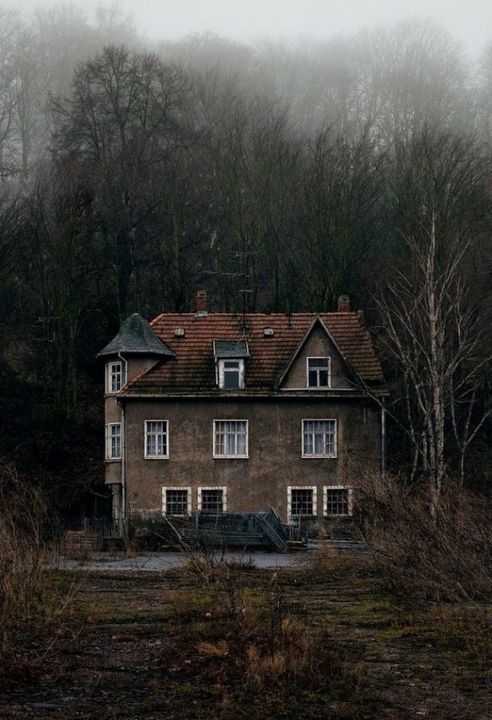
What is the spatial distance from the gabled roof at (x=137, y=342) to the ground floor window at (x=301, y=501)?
23.0ft

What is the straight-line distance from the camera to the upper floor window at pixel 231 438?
44781 millimetres

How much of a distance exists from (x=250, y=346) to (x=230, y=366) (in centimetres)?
141

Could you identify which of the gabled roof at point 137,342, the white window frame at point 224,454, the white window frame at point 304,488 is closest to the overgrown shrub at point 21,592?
the white window frame at point 224,454

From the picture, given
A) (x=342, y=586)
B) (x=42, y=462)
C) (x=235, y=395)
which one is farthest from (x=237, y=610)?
(x=42, y=462)

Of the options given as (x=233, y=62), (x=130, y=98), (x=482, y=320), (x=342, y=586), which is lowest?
(x=342, y=586)

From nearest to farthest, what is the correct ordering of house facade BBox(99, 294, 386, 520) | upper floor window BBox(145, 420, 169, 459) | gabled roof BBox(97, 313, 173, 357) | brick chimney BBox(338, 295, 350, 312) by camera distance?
house facade BBox(99, 294, 386, 520) < upper floor window BBox(145, 420, 169, 459) < gabled roof BBox(97, 313, 173, 357) < brick chimney BBox(338, 295, 350, 312)

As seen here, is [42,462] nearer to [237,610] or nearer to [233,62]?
[237,610]

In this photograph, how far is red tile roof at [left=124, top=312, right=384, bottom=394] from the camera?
44.9 meters

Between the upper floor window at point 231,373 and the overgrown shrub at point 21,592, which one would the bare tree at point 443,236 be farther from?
the overgrown shrub at point 21,592

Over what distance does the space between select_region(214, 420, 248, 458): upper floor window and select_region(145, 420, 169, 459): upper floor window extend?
6.29ft

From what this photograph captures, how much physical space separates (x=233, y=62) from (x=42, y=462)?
4033 centimetres

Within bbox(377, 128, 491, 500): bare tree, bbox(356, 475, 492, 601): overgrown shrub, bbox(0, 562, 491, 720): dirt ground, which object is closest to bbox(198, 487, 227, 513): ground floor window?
bbox(377, 128, 491, 500): bare tree

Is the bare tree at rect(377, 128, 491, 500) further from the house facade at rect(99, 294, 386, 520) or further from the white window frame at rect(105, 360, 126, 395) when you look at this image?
the white window frame at rect(105, 360, 126, 395)

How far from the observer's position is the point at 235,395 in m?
44.6
